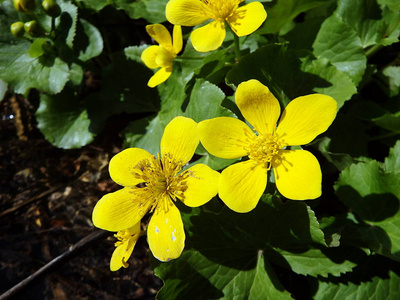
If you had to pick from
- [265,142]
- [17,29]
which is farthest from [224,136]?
[17,29]

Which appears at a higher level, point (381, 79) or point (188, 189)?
point (188, 189)

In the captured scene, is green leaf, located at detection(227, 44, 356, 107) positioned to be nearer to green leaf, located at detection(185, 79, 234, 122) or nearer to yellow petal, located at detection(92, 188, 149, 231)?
green leaf, located at detection(185, 79, 234, 122)

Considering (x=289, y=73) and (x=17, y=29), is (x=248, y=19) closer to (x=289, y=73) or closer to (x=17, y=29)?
(x=289, y=73)

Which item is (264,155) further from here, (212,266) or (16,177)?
(16,177)

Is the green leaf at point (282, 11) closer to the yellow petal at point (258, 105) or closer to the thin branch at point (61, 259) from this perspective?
the yellow petal at point (258, 105)

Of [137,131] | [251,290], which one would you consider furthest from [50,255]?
[251,290]

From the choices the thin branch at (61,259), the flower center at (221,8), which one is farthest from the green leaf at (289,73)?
the thin branch at (61,259)
